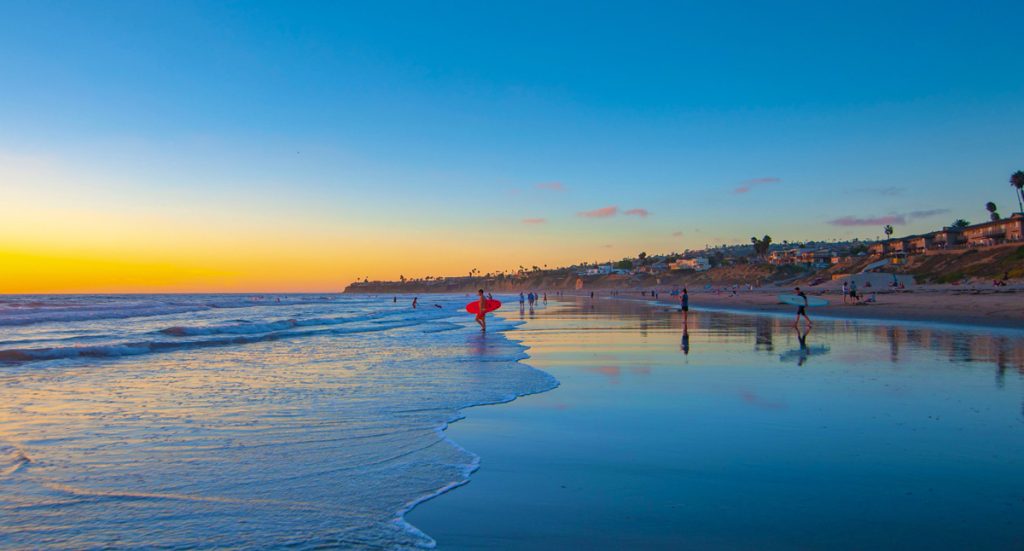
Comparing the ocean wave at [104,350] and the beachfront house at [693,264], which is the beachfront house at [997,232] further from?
the ocean wave at [104,350]

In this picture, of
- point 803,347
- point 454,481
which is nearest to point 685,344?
point 803,347

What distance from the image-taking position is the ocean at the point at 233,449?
4465 mm

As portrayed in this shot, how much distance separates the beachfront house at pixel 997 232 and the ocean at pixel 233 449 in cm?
8747

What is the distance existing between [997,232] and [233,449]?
101 m

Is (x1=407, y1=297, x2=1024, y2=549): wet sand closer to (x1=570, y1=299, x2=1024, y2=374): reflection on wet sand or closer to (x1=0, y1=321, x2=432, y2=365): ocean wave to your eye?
(x1=570, y1=299, x2=1024, y2=374): reflection on wet sand

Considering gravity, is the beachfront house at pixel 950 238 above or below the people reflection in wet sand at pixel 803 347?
above

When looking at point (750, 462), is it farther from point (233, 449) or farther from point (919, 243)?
point (919, 243)

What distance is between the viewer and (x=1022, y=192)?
91.3 metres

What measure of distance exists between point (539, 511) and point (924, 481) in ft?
10.5

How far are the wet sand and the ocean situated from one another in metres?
0.58

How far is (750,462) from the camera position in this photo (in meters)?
5.89

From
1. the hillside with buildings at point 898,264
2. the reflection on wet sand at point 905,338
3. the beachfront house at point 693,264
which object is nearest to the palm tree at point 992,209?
the hillside with buildings at point 898,264

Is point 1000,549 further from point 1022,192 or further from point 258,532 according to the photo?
point 1022,192

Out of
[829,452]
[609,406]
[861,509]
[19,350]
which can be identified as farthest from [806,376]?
[19,350]
